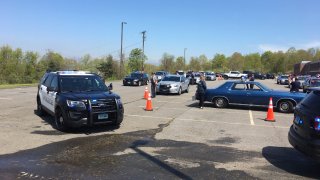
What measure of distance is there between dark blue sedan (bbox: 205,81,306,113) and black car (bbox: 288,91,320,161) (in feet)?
31.4

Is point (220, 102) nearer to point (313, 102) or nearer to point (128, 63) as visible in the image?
point (313, 102)

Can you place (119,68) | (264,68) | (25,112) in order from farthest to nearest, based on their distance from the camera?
(264,68) < (119,68) < (25,112)

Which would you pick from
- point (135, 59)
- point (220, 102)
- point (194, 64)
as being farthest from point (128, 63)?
point (220, 102)

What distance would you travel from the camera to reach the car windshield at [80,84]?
35.8 feet

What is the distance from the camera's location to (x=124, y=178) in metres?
6.02

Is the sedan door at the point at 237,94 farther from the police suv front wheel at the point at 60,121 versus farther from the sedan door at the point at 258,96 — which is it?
the police suv front wheel at the point at 60,121

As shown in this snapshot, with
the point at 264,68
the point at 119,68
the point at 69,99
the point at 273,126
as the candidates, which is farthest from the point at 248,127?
the point at 264,68

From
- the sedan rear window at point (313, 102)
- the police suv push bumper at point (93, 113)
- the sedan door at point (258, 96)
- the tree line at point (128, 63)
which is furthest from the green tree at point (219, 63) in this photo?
the sedan rear window at point (313, 102)

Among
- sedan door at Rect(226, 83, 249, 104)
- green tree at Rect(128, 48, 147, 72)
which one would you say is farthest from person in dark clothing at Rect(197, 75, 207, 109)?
green tree at Rect(128, 48, 147, 72)

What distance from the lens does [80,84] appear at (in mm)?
11180

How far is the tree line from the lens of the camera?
63.8 m

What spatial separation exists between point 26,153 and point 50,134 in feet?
6.99

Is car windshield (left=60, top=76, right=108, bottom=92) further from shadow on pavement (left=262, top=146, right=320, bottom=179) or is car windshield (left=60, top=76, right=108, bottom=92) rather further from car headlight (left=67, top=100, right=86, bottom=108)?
shadow on pavement (left=262, top=146, right=320, bottom=179)

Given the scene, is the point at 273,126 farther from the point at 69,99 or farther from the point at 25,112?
the point at 25,112
